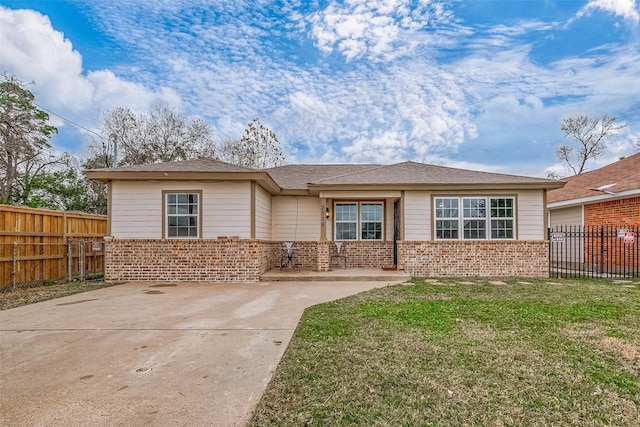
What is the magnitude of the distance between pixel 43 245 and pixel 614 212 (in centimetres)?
1678

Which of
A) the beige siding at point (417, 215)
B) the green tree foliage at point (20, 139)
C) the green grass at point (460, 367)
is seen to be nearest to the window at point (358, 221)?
the beige siding at point (417, 215)

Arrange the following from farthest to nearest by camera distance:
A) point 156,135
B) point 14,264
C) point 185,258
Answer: point 156,135
point 185,258
point 14,264

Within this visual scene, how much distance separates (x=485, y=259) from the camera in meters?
10.6

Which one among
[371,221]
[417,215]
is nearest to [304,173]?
[371,221]

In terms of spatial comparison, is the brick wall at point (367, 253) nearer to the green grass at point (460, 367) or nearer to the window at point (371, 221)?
the window at point (371, 221)

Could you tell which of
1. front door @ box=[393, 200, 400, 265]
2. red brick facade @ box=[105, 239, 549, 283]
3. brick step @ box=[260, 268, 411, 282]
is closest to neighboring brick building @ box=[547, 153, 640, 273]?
red brick facade @ box=[105, 239, 549, 283]

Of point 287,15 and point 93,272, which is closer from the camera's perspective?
point 93,272

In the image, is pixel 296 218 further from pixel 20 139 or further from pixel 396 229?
pixel 20 139

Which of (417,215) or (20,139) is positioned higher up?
(20,139)

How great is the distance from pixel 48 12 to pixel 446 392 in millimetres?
15513

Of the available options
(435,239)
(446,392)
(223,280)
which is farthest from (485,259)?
(446,392)

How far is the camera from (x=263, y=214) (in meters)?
11.0

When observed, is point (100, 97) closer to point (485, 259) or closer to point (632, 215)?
point (485, 259)

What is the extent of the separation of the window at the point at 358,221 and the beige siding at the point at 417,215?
1594 mm
